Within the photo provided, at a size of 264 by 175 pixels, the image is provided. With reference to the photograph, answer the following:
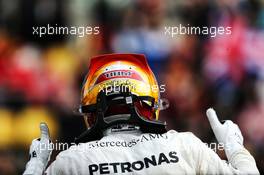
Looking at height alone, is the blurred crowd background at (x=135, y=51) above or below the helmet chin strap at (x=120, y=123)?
above

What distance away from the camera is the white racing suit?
2.95 m

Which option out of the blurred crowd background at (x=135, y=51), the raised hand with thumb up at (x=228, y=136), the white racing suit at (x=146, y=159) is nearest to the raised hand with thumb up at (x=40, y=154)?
the white racing suit at (x=146, y=159)

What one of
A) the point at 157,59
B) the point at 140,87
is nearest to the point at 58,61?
the point at 157,59

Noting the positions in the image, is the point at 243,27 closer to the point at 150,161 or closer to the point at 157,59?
the point at 157,59

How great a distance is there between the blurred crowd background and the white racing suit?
3.66m

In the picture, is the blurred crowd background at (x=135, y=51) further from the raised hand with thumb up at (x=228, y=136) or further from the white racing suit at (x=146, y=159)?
the white racing suit at (x=146, y=159)

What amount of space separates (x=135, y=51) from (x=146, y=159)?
14.1ft

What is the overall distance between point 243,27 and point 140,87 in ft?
15.2

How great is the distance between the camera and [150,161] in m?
2.97

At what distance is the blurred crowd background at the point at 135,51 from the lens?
711cm

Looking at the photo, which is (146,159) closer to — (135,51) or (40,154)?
(40,154)

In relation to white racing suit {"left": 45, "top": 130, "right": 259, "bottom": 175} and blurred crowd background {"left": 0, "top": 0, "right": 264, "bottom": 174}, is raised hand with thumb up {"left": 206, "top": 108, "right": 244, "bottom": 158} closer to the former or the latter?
white racing suit {"left": 45, "top": 130, "right": 259, "bottom": 175}

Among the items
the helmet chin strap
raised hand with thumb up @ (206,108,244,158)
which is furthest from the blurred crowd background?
the helmet chin strap

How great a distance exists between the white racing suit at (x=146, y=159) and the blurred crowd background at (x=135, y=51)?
3.66 metres
